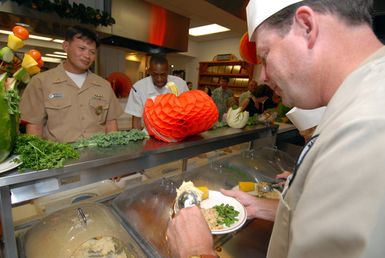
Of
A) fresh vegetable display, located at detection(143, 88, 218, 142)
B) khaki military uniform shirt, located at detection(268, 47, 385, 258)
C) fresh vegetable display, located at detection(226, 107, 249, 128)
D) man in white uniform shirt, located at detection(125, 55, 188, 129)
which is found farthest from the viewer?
man in white uniform shirt, located at detection(125, 55, 188, 129)

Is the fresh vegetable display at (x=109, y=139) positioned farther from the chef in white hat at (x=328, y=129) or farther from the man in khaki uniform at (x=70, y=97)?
the man in khaki uniform at (x=70, y=97)

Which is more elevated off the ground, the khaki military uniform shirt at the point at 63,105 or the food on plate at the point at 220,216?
the khaki military uniform shirt at the point at 63,105

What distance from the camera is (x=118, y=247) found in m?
0.82

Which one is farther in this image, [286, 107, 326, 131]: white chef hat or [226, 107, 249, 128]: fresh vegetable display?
[226, 107, 249, 128]: fresh vegetable display

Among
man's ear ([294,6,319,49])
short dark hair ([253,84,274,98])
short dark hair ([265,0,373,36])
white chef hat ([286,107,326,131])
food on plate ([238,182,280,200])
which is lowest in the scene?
food on plate ([238,182,280,200])

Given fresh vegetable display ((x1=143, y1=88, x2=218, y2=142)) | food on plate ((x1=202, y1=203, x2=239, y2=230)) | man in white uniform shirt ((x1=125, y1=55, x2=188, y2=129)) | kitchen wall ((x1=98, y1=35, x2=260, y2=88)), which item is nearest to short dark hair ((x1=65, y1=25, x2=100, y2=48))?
man in white uniform shirt ((x1=125, y1=55, x2=188, y2=129))

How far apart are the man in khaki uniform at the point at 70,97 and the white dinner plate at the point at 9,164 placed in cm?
112

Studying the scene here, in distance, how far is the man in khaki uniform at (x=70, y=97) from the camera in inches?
64.9

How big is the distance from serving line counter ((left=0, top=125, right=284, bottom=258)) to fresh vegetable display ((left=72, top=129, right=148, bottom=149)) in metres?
0.03

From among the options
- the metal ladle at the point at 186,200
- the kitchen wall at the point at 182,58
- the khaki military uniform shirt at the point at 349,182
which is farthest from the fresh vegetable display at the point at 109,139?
the kitchen wall at the point at 182,58

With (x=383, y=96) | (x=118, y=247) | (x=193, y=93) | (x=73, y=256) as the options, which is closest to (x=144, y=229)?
(x=118, y=247)

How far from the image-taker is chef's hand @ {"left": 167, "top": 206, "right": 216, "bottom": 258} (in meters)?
0.65

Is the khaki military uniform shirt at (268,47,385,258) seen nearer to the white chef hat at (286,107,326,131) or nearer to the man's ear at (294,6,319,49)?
the man's ear at (294,6,319,49)

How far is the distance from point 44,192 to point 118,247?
33 cm
